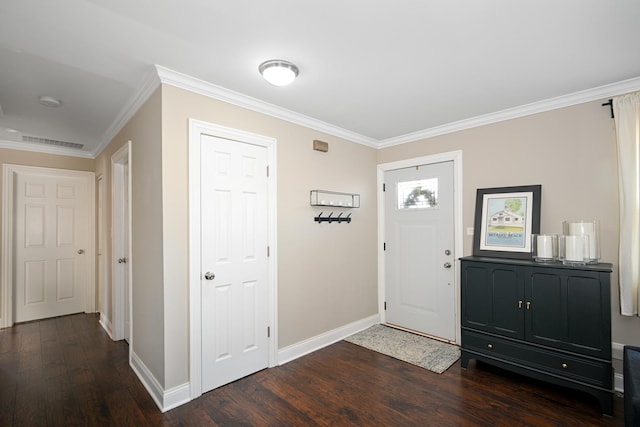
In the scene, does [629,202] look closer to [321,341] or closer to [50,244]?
[321,341]

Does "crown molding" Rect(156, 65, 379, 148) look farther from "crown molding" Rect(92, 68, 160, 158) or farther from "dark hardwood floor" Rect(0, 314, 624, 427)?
"dark hardwood floor" Rect(0, 314, 624, 427)

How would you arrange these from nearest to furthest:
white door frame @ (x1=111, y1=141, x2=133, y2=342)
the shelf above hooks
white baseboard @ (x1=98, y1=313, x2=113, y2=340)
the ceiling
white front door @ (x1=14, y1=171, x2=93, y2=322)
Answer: the ceiling < the shelf above hooks < white door frame @ (x1=111, y1=141, x2=133, y2=342) < white baseboard @ (x1=98, y1=313, x2=113, y2=340) < white front door @ (x1=14, y1=171, x2=93, y2=322)

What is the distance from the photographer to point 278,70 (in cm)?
215

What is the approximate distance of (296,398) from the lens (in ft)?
7.95

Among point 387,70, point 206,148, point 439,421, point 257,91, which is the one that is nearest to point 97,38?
point 206,148

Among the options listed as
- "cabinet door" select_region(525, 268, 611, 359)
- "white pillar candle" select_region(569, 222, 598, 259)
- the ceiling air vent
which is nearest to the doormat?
"cabinet door" select_region(525, 268, 611, 359)

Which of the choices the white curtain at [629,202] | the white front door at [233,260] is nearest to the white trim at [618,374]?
Answer: the white curtain at [629,202]

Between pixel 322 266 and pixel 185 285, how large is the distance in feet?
5.02

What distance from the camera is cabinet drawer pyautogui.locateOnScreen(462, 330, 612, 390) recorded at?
2.25 metres

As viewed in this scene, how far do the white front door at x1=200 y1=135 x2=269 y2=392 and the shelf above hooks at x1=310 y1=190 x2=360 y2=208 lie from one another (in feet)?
2.03

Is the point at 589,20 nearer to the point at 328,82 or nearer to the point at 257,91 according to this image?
the point at 328,82

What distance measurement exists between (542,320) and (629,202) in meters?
1.15

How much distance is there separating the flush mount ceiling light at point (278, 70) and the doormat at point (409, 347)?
9.30 ft

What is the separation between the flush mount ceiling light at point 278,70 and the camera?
2.15m
